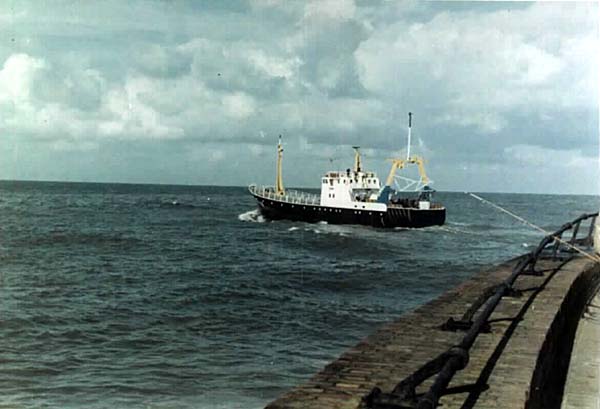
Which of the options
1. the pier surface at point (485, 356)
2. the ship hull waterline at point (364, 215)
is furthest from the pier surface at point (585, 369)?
the ship hull waterline at point (364, 215)

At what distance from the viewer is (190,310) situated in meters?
16.8

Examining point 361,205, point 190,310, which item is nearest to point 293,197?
point 361,205

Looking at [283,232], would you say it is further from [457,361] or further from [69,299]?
[457,361]

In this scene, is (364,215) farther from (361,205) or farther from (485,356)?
(485,356)

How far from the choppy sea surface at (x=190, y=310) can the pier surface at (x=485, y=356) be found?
10.2 ft

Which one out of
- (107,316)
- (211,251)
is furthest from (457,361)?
(211,251)

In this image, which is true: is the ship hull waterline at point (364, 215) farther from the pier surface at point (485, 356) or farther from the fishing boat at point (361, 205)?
the pier surface at point (485, 356)

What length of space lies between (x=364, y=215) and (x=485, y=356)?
47.1 meters

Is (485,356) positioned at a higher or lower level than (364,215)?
higher

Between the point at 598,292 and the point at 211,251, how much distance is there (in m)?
23.5

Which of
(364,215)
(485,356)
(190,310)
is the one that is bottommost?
(190,310)

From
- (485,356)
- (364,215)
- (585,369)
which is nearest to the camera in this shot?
(485,356)

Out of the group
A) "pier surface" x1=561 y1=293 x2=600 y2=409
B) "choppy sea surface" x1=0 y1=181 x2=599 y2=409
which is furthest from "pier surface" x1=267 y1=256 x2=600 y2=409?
"choppy sea surface" x1=0 y1=181 x2=599 y2=409

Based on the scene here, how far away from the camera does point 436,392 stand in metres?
3.41
